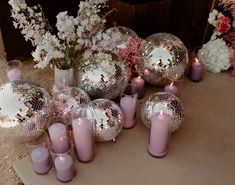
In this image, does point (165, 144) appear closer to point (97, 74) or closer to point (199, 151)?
point (199, 151)

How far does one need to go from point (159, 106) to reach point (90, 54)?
0.35 meters

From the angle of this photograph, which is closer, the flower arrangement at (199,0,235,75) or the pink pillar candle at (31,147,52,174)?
the pink pillar candle at (31,147,52,174)

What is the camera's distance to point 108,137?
1.20 meters

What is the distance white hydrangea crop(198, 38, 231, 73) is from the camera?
165 cm

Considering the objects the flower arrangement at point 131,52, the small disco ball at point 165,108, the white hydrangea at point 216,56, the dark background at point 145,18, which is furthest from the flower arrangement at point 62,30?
the white hydrangea at point 216,56

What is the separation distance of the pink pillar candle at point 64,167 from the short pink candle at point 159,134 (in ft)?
0.96

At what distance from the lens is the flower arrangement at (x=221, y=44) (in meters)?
1.64

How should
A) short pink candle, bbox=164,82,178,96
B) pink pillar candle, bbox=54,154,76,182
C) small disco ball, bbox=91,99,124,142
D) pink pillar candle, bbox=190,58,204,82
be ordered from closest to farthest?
pink pillar candle, bbox=54,154,76,182 < small disco ball, bbox=91,99,124,142 < short pink candle, bbox=164,82,178,96 < pink pillar candle, bbox=190,58,204,82

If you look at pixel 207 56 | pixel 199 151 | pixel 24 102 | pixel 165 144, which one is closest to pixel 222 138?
pixel 199 151

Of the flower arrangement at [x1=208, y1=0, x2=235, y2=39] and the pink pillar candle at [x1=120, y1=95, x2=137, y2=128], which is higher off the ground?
the flower arrangement at [x1=208, y1=0, x2=235, y2=39]

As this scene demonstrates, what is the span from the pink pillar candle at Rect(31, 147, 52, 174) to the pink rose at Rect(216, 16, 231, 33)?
1.04m

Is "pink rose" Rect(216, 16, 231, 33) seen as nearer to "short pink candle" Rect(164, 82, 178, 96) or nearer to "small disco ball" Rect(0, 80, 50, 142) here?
"short pink candle" Rect(164, 82, 178, 96)

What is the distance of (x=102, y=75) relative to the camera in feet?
4.29

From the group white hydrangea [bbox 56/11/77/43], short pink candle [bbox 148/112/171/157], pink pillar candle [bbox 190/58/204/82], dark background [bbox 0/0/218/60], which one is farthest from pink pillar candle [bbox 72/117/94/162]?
dark background [bbox 0/0/218/60]
